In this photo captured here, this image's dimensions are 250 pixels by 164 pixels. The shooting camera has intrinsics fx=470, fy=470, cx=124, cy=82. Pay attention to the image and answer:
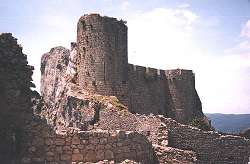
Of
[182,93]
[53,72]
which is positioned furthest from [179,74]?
[53,72]

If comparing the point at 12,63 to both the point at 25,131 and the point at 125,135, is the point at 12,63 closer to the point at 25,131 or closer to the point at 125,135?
the point at 25,131

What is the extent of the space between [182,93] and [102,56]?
11.5 meters

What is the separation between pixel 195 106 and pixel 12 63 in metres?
38.7

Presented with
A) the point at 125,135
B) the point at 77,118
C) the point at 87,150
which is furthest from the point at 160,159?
the point at 77,118

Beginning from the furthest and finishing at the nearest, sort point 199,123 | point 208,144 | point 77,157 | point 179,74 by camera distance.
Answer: point 179,74 < point 199,123 < point 208,144 < point 77,157

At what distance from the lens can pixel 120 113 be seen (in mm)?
29297

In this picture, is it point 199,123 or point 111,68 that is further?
point 199,123

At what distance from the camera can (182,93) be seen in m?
47.3

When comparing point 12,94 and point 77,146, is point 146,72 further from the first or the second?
point 12,94

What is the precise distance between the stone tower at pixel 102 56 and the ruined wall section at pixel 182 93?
741cm

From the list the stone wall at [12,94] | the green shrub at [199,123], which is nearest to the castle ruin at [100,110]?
the stone wall at [12,94]

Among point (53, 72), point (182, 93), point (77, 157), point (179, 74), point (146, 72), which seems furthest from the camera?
point (53, 72)

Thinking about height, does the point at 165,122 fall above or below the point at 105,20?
below

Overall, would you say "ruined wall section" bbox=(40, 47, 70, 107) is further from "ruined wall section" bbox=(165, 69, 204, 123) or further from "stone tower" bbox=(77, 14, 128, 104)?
"ruined wall section" bbox=(165, 69, 204, 123)
